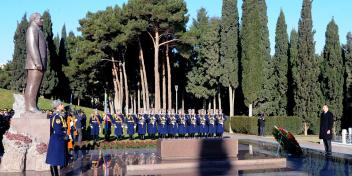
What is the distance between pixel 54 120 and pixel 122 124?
35.3 ft

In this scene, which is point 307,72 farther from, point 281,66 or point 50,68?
point 50,68

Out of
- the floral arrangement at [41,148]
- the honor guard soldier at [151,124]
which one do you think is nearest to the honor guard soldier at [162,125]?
the honor guard soldier at [151,124]

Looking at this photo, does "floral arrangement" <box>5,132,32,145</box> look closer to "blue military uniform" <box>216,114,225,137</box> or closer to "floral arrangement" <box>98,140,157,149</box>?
"floral arrangement" <box>98,140,157,149</box>

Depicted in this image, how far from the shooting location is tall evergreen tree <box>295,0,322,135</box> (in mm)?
28220

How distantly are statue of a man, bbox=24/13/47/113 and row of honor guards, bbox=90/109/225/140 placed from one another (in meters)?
8.51

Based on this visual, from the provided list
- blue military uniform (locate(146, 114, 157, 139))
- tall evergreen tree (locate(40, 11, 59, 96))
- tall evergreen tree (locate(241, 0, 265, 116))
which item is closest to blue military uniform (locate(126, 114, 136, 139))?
blue military uniform (locate(146, 114, 157, 139))

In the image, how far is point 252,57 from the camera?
30.7 m

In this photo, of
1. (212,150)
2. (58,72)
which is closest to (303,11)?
(212,150)

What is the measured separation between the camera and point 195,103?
1967 inches

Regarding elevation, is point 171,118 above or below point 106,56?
below

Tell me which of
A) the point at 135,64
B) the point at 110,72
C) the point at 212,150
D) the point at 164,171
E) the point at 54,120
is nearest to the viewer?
the point at 54,120

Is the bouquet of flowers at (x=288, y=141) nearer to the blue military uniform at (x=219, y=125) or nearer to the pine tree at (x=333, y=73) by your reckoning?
the blue military uniform at (x=219, y=125)

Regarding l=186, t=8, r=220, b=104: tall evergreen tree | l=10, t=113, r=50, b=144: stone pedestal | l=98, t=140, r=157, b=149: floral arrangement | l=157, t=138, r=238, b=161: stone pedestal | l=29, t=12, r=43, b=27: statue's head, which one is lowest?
l=98, t=140, r=157, b=149: floral arrangement

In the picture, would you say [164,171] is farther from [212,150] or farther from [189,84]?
[189,84]
